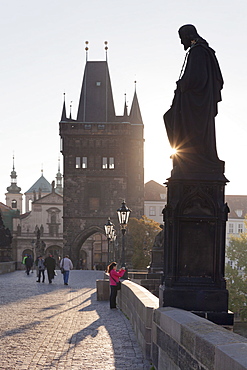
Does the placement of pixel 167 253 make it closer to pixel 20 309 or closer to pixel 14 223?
pixel 20 309

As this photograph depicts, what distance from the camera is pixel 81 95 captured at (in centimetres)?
7338

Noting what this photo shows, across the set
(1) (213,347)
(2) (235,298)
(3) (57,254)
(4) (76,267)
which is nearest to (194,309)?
(1) (213,347)

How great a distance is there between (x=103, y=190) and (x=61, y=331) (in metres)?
57.8

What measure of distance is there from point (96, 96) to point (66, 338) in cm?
6473

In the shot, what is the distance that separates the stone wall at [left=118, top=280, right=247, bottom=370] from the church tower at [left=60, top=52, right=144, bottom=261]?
59.9 m

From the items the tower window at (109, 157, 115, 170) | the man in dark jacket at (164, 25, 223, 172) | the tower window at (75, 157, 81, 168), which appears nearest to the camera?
the man in dark jacket at (164, 25, 223, 172)

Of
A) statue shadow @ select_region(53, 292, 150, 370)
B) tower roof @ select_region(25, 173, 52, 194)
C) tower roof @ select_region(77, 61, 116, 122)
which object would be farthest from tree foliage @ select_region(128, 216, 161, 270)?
tower roof @ select_region(25, 173, 52, 194)

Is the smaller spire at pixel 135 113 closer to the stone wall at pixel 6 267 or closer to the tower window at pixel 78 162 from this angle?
the tower window at pixel 78 162

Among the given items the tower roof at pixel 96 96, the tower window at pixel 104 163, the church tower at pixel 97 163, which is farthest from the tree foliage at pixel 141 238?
the tower roof at pixel 96 96

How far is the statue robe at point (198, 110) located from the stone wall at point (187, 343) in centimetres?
165

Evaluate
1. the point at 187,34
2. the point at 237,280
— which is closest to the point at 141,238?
the point at 237,280

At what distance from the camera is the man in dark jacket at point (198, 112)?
6469 millimetres

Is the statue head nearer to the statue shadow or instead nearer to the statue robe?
the statue robe

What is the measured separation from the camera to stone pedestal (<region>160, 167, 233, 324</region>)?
621cm
